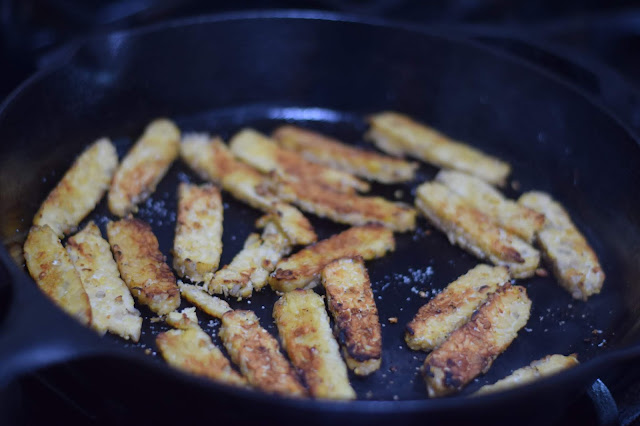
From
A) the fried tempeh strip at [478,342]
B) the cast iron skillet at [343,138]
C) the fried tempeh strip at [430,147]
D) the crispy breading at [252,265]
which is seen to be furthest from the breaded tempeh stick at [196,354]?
the fried tempeh strip at [430,147]

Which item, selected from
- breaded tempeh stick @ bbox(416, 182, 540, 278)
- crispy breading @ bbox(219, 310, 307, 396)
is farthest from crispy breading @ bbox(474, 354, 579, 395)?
crispy breading @ bbox(219, 310, 307, 396)

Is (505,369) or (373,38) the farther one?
(373,38)

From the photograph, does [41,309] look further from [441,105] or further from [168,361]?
[441,105]

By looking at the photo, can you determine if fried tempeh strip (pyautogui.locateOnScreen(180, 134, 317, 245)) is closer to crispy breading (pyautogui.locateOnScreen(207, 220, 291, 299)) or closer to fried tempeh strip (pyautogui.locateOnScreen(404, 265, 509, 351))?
crispy breading (pyautogui.locateOnScreen(207, 220, 291, 299))

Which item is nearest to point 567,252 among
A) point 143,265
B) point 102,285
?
point 143,265

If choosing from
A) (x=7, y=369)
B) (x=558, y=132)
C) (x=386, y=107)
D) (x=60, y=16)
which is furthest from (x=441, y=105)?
(x=7, y=369)

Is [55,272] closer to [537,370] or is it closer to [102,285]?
[102,285]
